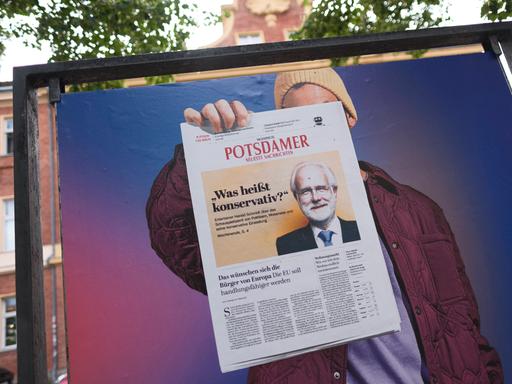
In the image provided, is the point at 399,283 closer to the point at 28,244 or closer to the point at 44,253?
the point at 28,244

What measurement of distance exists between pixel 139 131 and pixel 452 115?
45.9 inches

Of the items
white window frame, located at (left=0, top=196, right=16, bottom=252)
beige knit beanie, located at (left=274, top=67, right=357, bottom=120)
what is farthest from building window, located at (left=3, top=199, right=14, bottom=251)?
beige knit beanie, located at (left=274, top=67, right=357, bottom=120)

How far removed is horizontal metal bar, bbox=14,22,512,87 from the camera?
1.46 meters

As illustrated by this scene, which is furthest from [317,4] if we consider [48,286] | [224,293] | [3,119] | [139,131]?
[3,119]

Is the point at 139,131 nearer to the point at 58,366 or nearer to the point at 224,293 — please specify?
the point at 224,293

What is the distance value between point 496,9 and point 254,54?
3.67 metres

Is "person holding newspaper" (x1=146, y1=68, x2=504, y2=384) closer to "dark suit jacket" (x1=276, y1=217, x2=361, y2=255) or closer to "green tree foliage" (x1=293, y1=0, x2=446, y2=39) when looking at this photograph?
"dark suit jacket" (x1=276, y1=217, x2=361, y2=255)

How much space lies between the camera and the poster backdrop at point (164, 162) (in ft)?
4.12

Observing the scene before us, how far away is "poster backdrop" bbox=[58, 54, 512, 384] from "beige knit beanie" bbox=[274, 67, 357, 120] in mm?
29

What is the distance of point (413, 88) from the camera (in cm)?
162

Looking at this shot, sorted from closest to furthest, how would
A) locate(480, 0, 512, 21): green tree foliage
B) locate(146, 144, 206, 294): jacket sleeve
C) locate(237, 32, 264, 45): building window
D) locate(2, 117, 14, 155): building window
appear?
locate(146, 144, 206, 294): jacket sleeve, locate(480, 0, 512, 21): green tree foliage, locate(2, 117, 14, 155): building window, locate(237, 32, 264, 45): building window

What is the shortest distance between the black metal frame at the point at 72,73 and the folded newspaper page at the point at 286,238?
9.1 inches

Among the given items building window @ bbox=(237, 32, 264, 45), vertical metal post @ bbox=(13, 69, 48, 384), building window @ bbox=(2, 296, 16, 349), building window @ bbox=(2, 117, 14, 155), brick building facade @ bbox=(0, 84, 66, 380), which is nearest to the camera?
vertical metal post @ bbox=(13, 69, 48, 384)

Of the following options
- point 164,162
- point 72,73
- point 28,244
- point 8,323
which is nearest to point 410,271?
point 164,162
